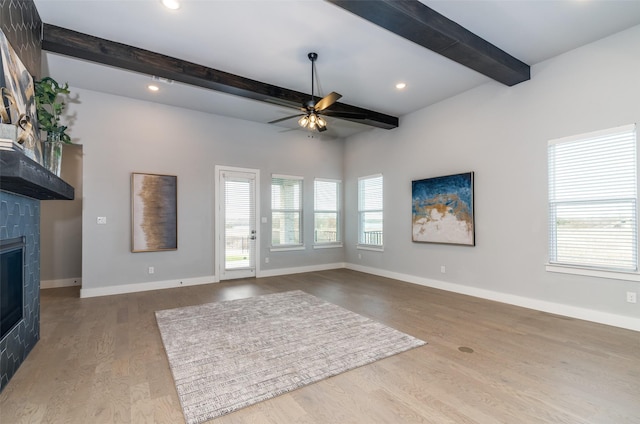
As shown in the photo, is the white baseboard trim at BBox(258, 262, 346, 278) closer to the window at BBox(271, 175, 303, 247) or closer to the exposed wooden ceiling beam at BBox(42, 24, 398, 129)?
the window at BBox(271, 175, 303, 247)

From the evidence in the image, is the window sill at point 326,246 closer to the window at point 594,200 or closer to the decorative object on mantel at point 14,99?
the window at point 594,200

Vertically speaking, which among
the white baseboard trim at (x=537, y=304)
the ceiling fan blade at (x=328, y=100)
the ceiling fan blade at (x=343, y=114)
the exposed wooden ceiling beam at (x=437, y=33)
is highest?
the exposed wooden ceiling beam at (x=437, y=33)

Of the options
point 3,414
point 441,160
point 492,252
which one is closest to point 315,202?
point 441,160

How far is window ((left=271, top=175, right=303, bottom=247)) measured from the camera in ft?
22.3

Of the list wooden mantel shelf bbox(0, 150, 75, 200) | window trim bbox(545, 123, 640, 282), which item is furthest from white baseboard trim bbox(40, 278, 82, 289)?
window trim bbox(545, 123, 640, 282)

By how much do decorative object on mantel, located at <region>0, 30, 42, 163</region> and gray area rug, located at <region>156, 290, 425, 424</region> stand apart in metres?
2.02

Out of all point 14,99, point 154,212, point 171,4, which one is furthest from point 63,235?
point 171,4

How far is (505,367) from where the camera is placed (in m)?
2.56

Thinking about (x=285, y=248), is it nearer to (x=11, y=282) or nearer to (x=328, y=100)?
(x=328, y=100)

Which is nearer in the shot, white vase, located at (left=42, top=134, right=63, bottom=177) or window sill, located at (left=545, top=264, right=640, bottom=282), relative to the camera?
white vase, located at (left=42, top=134, right=63, bottom=177)

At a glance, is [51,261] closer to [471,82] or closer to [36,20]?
[36,20]

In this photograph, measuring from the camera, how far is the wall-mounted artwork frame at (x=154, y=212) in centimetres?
528

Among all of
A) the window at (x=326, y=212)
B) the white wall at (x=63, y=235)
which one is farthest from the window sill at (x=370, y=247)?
the white wall at (x=63, y=235)

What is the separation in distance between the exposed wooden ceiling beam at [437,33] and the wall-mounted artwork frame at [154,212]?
14.1 ft
